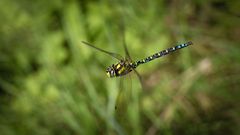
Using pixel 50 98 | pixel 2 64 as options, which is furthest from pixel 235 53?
pixel 2 64

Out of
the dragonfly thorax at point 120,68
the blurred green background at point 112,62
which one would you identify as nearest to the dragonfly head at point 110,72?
the dragonfly thorax at point 120,68

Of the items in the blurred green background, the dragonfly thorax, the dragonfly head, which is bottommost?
the dragonfly head

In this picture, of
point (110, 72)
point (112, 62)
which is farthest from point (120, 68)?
point (112, 62)

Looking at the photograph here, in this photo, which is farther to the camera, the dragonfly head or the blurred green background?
the blurred green background

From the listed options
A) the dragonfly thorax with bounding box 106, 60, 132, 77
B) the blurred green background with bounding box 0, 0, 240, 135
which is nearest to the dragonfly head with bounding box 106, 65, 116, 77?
the dragonfly thorax with bounding box 106, 60, 132, 77

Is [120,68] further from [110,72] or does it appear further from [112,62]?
[112,62]

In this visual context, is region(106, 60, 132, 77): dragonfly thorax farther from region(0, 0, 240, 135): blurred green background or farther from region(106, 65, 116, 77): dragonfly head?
region(0, 0, 240, 135): blurred green background

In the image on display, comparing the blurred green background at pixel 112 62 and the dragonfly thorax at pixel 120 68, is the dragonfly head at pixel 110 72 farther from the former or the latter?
the blurred green background at pixel 112 62

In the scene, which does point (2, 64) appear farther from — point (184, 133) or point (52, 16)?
point (184, 133)
